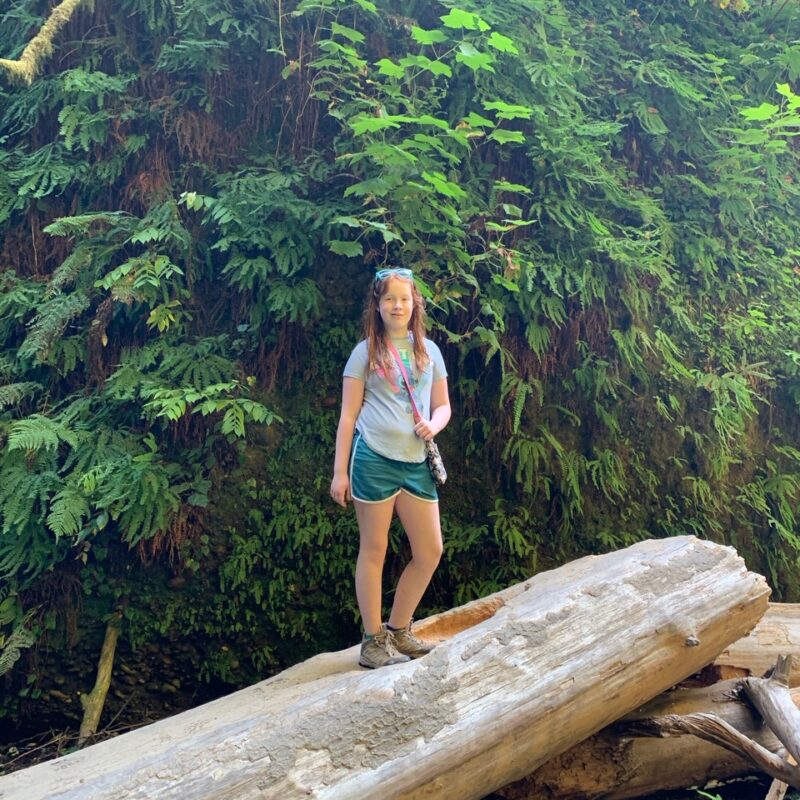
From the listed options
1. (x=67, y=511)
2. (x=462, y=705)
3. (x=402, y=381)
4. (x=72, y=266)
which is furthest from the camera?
(x=72, y=266)

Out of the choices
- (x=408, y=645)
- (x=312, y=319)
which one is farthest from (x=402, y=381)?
(x=312, y=319)

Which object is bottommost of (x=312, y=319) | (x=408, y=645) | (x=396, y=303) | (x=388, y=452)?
(x=408, y=645)

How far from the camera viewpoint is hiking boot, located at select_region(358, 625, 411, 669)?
388 centimetres

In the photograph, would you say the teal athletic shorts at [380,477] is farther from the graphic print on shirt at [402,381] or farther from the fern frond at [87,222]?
the fern frond at [87,222]

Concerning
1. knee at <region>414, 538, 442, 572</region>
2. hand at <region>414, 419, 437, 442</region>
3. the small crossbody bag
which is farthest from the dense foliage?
hand at <region>414, 419, 437, 442</region>

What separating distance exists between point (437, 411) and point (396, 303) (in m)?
0.66

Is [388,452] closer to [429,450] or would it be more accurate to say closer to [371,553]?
[429,450]

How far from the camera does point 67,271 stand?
570 cm

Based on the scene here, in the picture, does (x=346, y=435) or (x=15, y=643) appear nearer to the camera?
(x=346, y=435)

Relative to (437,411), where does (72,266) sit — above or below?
below

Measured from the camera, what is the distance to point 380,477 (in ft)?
12.7

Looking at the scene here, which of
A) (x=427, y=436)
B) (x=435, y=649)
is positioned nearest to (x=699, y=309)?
(x=427, y=436)

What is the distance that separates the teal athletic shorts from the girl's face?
67 cm

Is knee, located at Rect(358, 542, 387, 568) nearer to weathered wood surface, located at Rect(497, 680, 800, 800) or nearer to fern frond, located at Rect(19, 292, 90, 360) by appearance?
weathered wood surface, located at Rect(497, 680, 800, 800)
